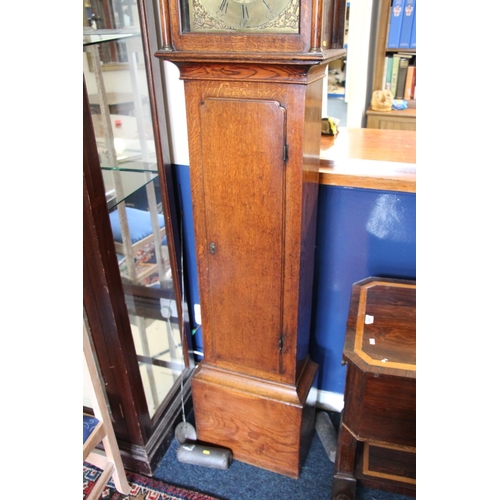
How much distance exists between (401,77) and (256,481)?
262 centimetres

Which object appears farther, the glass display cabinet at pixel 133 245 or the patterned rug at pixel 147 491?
the patterned rug at pixel 147 491

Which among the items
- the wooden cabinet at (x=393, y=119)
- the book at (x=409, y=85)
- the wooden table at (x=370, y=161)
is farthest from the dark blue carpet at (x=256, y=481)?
the book at (x=409, y=85)

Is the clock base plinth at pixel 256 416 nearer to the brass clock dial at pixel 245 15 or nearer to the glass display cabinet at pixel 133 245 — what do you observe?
the glass display cabinet at pixel 133 245

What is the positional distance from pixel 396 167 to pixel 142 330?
1050 mm

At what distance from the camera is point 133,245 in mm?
1591

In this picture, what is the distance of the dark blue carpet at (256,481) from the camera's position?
4.78 feet

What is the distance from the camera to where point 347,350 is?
3.68ft

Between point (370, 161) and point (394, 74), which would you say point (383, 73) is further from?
point (370, 161)

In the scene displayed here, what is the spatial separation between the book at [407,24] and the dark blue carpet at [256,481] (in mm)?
2505

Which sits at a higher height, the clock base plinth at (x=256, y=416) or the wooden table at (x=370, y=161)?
the wooden table at (x=370, y=161)

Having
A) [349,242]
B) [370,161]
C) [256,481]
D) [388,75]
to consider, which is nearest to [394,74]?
[388,75]
